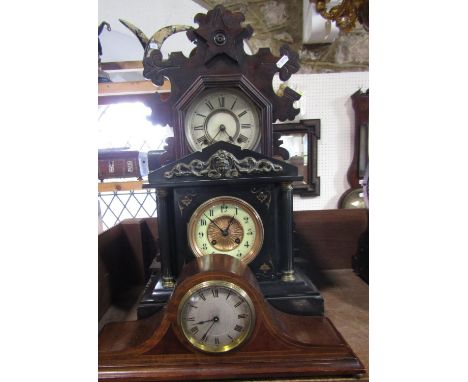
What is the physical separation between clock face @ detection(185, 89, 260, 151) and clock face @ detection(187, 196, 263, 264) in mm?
180

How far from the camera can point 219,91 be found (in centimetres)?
82

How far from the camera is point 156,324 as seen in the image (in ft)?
2.11

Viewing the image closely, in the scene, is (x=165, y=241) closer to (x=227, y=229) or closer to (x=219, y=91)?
(x=227, y=229)

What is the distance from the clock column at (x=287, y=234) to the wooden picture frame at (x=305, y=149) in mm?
1104

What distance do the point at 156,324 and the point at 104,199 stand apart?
79.5 inches

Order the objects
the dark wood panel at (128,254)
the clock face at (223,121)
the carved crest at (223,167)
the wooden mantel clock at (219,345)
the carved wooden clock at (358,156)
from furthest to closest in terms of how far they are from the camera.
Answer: the carved wooden clock at (358,156) → the dark wood panel at (128,254) → the clock face at (223,121) → the carved crest at (223,167) → the wooden mantel clock at (219,345)

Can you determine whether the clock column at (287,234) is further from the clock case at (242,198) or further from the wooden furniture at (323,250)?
the wooden furniture at (323,250)

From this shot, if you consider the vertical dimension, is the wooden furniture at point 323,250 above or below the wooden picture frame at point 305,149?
below

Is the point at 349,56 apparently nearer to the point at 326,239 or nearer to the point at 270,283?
the point at 326,239

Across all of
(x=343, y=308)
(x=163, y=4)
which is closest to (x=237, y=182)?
(x=343, y=308)

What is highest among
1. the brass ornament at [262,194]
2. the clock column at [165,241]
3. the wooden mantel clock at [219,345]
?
the brass ornament at [262,194]

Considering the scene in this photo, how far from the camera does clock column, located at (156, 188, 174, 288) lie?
0.74m

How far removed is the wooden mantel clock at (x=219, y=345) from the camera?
0.59 m

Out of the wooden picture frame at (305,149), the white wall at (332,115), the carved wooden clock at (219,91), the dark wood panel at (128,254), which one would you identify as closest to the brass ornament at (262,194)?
the carved wooden clock at (219,91)
